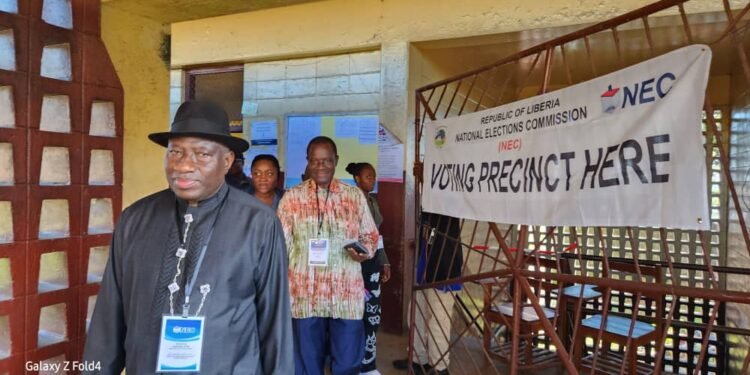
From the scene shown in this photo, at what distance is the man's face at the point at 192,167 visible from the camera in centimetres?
154

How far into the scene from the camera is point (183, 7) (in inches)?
97.0

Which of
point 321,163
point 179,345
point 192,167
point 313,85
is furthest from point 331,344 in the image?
point 313,85

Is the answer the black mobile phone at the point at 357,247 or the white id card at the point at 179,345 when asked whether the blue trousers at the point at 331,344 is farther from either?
the white id card at the point at 179,345

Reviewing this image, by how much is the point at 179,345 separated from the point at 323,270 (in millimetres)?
1245

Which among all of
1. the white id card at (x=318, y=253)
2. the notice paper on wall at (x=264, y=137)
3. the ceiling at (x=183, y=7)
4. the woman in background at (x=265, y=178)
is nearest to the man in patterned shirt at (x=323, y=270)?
the white id card at (x=318, y=253)

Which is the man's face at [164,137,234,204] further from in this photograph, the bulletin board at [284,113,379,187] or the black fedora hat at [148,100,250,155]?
the bulletin board at [284,113,379,187]

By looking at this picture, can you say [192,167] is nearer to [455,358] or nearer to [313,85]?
[455,358]

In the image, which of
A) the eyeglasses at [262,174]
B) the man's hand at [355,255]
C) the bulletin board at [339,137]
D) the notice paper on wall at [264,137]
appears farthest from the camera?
the notice paper on wall at [264,137]

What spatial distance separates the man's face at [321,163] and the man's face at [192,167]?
3.71 ft

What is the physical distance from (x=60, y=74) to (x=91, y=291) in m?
0.94

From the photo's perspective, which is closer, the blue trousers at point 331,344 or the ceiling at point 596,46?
the blue trousers at point 331,344

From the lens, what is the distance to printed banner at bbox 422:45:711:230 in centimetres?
145

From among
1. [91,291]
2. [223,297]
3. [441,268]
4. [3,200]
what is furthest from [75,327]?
[441,268]

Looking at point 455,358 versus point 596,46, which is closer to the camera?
point 455,358
